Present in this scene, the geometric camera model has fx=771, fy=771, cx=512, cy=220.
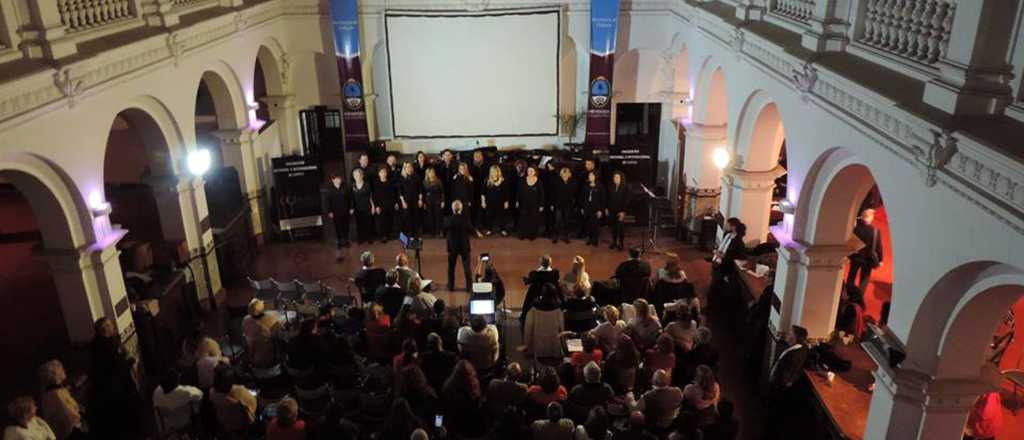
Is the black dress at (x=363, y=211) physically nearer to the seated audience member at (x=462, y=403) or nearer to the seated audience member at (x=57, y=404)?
the seated audience member at (x=57, y=404)

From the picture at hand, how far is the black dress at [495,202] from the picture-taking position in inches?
617

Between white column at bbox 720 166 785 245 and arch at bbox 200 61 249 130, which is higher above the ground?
arch at bbox 200 61 249 130

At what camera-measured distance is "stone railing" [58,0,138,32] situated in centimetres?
928

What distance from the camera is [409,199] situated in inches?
614

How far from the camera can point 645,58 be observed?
1800 centimetres

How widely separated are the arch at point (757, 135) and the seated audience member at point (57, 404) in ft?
31.7

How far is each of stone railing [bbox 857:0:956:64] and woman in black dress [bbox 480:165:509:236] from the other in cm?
831

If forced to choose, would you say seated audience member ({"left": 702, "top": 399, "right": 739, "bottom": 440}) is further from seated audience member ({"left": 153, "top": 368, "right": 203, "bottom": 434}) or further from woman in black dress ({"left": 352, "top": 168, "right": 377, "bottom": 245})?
woman in black dress ({"left": 352, "top": 168, "right": 377, "bottom": 245})

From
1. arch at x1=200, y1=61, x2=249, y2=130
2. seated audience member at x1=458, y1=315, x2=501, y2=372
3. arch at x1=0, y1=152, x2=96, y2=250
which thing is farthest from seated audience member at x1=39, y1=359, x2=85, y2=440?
arch at x1=200, y1=61, x2=249, y2=130

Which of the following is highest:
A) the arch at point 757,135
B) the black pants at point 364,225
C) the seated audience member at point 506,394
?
the arch at point 757,135

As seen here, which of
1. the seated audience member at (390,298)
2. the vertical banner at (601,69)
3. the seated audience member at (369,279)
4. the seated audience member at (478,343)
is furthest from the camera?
the vertical banner at (601,69)

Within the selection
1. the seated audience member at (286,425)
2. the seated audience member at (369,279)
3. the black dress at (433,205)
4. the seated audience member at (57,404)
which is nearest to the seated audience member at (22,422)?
the seated audience member at (57,404)

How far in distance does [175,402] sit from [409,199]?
782 cm

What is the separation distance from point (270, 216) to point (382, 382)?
8453 mm
